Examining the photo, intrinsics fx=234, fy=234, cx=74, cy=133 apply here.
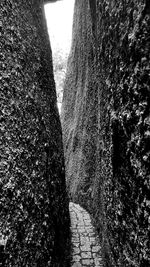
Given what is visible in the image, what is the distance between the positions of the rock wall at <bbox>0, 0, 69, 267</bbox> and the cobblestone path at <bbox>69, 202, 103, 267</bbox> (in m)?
1.29

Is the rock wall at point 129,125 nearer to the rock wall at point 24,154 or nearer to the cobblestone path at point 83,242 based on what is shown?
the rock wall at point 24,154

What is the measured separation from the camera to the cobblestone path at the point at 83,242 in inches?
185

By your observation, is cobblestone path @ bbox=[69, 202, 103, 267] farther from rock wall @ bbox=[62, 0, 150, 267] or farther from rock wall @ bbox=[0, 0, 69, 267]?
rock wall @ bbox=[62, 0, 150, 267]

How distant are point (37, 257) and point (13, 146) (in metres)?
1.23

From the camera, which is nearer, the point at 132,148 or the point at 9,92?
the point at 132,148

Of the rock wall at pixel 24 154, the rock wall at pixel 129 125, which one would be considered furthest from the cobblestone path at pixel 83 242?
the rock wall at pixel 129 125

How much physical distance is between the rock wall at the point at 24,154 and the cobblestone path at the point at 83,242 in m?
1.29

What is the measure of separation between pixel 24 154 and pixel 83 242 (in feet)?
12.0

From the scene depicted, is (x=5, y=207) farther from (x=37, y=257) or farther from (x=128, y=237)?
(x=128, y=237)

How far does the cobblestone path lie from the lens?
4.69 meters

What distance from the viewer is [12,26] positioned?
9.70 ft

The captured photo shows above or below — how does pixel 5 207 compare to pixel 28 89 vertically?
below

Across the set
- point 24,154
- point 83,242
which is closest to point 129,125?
point 24,154

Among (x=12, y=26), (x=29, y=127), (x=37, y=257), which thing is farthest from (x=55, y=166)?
(x=12, y=26)
